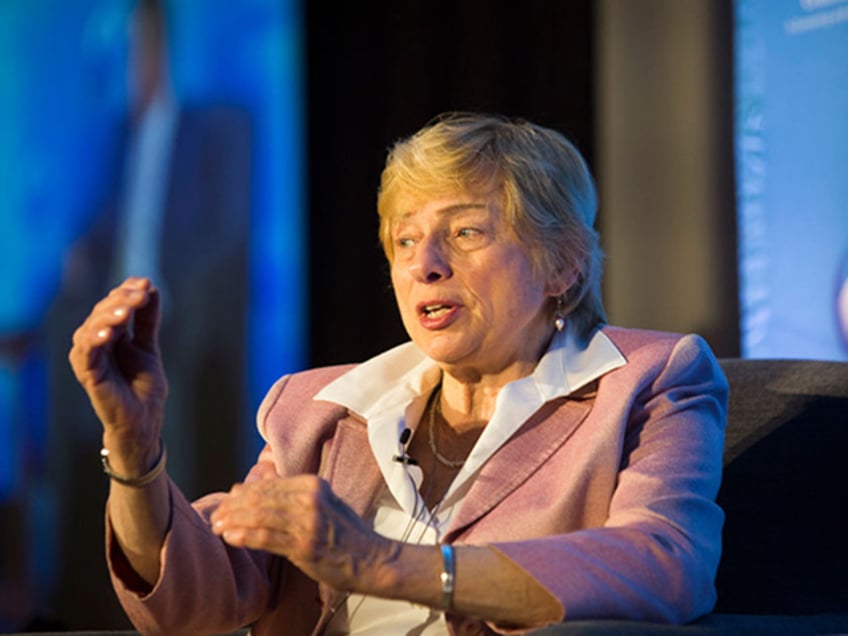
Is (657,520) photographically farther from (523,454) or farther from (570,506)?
(523,454)

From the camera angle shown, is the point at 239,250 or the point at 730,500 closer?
the point at 730,500

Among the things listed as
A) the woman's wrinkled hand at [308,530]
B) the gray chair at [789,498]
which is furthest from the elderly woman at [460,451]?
the gray chair at [789,498]

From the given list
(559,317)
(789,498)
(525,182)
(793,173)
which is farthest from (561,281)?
(793,173)

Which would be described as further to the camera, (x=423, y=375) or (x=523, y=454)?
(x=423, y=375)

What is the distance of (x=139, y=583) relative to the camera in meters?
1.86

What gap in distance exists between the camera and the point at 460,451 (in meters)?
2.08

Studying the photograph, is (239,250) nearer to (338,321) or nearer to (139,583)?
(338,321)

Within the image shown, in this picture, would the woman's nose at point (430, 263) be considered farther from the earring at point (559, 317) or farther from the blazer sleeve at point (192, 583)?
the blazer sleeve at point (192, 583)

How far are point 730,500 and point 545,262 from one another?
0.54 metres

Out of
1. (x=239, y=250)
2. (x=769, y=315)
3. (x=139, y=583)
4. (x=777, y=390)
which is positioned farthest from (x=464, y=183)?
(x=239, y=250)

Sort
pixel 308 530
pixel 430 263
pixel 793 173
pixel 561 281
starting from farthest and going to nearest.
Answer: pixel 793 173
pixel 561 281
pixel 430 263
pixel 308 530

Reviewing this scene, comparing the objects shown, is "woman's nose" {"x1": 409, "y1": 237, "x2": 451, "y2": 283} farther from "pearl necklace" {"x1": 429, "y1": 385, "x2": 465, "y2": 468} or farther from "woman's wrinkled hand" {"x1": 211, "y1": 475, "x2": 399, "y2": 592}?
"woman's wrinkled hand" {"x1": 211, "y1": 475, "x2": 399, "y2": 592}

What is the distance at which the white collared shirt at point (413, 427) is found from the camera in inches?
75.8

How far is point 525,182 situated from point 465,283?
0.20m
